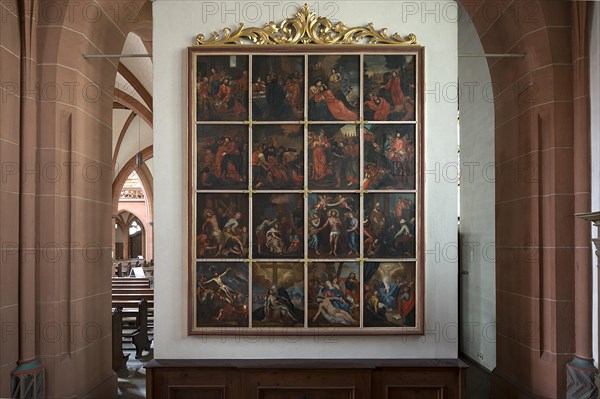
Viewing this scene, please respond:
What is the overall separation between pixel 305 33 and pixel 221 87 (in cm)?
108

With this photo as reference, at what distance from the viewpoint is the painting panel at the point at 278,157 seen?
18.5ft

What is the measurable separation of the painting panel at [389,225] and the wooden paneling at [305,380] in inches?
45.8

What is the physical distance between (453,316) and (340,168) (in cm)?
197

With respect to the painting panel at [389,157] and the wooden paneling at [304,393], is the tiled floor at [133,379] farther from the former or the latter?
the painting panel at [389,157]

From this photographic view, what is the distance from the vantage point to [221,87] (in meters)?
5.67

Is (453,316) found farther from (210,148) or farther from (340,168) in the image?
(210,148)

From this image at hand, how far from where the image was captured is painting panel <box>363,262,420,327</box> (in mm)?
5598

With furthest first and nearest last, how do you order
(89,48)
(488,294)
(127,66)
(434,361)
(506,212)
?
(127,66)
(488,294)
(506,212)
(89,48)
(434,361)

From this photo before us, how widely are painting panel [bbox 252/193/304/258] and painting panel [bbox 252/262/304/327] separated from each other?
14 centimetres

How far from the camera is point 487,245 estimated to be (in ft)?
26.9

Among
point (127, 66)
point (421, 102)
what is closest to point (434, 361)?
point (421, 102)

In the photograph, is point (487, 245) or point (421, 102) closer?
point (421, 102)

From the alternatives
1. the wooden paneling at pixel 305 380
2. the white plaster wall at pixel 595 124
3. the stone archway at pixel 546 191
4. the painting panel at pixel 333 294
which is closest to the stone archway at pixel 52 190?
the wooden paneling at pixel 305 380

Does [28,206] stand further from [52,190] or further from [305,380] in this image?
[305,380]
